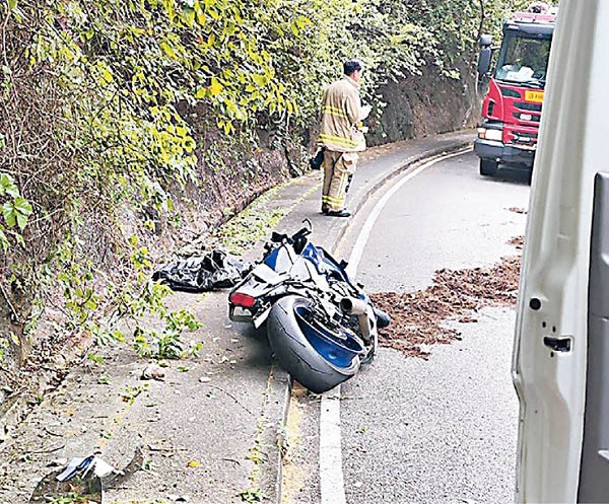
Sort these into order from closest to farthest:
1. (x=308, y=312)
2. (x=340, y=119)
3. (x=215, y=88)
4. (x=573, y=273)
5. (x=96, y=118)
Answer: (x=573, y=273) < (x=215, y=88) < (x=96, y=118) < (x=308, y=312) < (x=340, y=119)

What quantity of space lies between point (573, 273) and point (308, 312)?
4199 millimetres

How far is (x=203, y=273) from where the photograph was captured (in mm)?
8773

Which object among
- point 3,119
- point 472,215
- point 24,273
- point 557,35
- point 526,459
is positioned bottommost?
point 472,215

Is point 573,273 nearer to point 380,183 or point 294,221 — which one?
point 294,221

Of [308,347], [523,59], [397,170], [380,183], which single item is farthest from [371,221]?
[308,347]

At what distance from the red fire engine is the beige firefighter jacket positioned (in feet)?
20.8

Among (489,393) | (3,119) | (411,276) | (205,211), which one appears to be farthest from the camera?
(205,211)

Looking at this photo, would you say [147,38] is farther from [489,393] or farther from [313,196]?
[313,196]

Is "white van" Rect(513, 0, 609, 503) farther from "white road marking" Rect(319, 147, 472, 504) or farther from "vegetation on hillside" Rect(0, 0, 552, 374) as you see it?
"vegetation on hillside" Rect(0, 0, 552, 374)

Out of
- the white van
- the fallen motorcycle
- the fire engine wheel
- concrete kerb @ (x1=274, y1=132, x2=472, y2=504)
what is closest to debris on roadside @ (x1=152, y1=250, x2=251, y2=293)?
the fallen motorcycle

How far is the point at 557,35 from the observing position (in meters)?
2.42

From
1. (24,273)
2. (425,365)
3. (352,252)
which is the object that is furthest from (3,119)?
(352,252)

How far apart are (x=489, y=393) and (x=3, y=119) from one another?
3.91 meters

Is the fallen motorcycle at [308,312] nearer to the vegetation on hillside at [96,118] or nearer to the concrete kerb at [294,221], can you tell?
the concrete kerb at [294,221]
